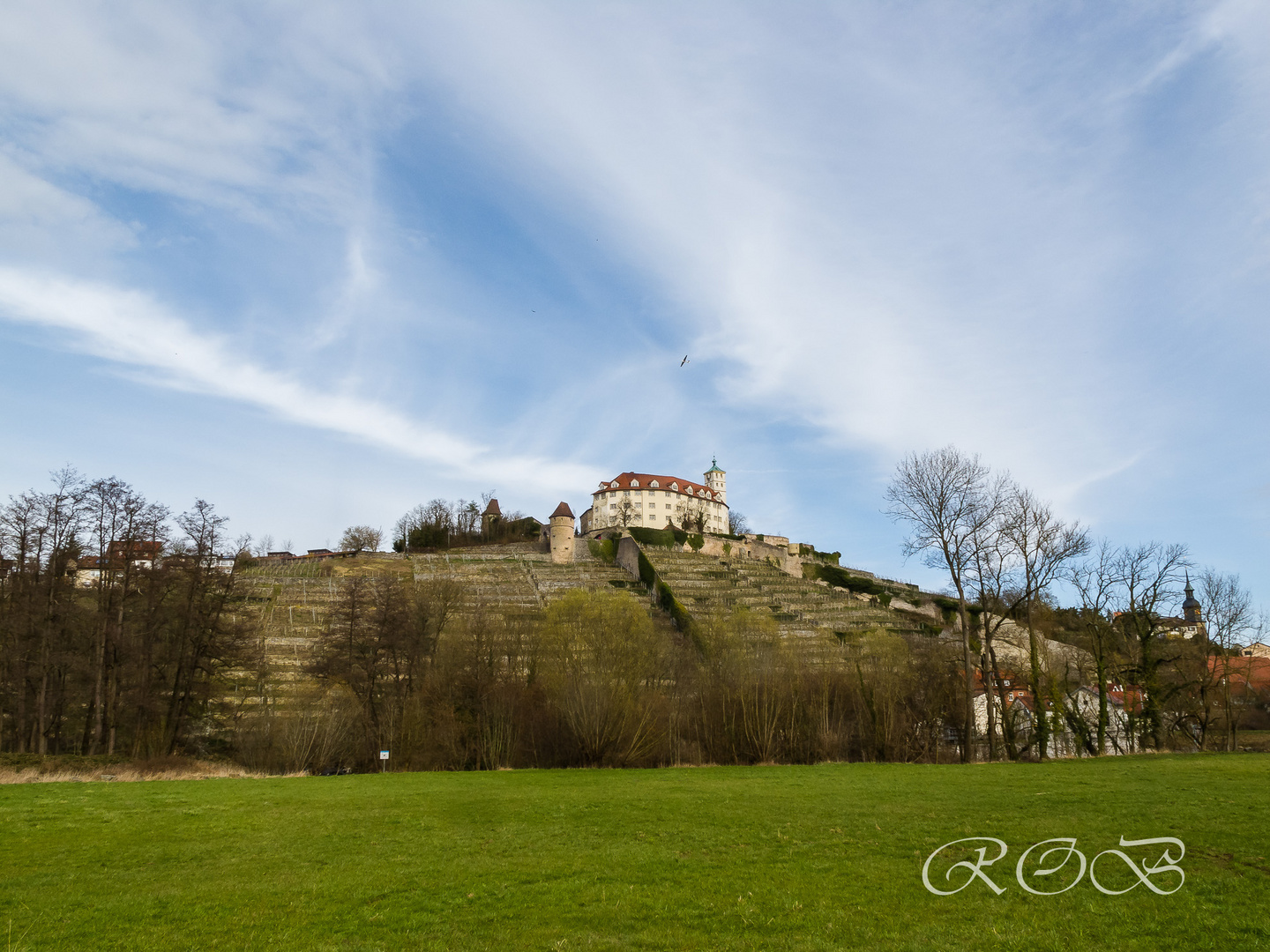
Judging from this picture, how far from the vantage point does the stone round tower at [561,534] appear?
10594 centimetres

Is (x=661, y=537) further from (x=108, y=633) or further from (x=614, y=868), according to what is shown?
(x=614, y=868)

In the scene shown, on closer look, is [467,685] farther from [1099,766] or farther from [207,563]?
[1099,766]

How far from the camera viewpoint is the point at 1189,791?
1767 centimetres

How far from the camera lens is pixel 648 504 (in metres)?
133

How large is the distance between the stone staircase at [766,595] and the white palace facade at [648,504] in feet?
73.0

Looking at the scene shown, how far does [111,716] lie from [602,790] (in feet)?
81.7

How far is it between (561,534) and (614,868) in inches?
3766

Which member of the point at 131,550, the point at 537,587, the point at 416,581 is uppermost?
the point at 416,581

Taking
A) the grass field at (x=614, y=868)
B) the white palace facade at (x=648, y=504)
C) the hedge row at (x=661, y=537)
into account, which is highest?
the white palace facade at (x=648, y=504)

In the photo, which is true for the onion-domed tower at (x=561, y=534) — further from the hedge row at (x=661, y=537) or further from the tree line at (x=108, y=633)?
the tree line at (x=108, y=633)

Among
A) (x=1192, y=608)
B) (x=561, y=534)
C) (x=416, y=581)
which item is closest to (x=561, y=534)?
(x=561, y=534)

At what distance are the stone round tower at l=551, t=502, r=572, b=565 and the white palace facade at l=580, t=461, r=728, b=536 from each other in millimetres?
20692

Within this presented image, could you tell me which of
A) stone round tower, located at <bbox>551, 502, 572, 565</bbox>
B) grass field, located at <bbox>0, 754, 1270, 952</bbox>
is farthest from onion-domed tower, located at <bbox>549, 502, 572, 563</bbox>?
grass field, located at <bbox>0, 754, 1270, 952</bbox>

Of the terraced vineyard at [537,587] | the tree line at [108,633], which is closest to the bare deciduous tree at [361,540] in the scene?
the terraced vineyard at [537,587]
